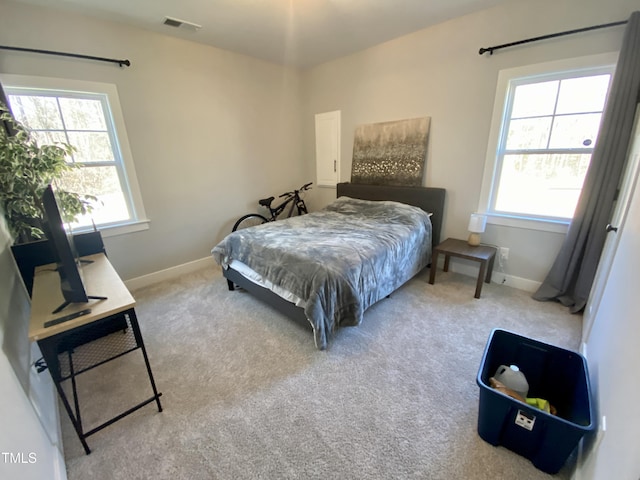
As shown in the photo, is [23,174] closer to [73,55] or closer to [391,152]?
[73,55]

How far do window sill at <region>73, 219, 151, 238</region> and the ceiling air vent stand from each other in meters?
2.08

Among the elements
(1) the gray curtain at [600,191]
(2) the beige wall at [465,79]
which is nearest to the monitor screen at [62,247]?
(2) the beige wall at [465,79]

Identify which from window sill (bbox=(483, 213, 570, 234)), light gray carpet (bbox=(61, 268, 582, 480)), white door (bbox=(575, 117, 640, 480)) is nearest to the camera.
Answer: white door (bbox=(575, 117, 640, 480))

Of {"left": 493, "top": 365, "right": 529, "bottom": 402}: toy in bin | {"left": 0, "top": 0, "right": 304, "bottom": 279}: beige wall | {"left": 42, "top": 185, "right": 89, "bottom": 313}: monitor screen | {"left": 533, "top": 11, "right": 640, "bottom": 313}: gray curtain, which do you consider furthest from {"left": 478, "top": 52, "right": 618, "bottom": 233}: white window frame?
{"left": 42, "top": 185, "right": 89, "bottom": 313}: monitor screen

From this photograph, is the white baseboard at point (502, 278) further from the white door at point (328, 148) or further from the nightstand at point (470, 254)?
the white door at point (328, 148)

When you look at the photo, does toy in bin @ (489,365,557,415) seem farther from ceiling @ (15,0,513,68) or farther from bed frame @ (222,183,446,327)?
ceiling @ (15,0,513,68)

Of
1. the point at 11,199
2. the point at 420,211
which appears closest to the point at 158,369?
the point at 11,199

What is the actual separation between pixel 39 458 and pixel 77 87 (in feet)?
9.82

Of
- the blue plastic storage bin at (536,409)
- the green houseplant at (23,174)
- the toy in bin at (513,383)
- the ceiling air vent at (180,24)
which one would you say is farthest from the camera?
the ceiling air vent at (180,24)

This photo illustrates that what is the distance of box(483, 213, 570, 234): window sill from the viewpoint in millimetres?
2539

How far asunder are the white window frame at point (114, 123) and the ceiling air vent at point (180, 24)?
2.82 ft

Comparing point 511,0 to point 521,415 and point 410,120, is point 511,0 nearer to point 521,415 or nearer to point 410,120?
point 410,120

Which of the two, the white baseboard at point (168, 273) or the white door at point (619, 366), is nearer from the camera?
the white door at point (619, 366)

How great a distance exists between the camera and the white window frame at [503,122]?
7.27 ft
